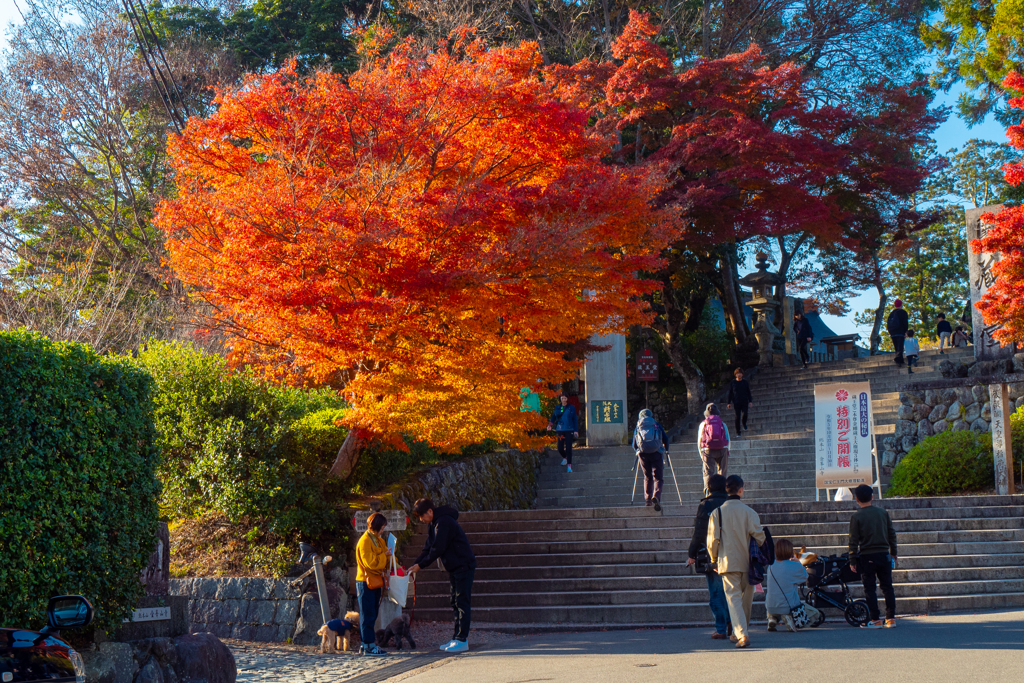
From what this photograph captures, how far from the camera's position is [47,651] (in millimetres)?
3559

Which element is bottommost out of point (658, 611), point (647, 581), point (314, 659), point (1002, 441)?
point (314, 659)

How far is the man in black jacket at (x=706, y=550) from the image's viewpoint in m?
8.38

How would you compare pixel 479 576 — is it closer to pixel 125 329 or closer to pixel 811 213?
pixel 125 329

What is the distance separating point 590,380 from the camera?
21062 mm

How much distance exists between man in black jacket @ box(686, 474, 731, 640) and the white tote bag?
9.83 feet

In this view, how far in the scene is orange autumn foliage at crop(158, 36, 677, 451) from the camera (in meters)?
9.48

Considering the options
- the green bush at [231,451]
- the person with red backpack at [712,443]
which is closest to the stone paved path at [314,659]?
the green bush at [231,451]

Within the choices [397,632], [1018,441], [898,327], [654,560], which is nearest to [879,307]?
[898,327]

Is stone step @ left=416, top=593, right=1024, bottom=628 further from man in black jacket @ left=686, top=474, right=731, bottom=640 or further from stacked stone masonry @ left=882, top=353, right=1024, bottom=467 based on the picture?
stacked stone masonry @ left=882, top=353, right=1024, bottom=467

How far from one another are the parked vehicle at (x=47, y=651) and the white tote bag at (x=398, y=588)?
544cm

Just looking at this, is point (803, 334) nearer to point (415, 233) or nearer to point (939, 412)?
point (939, 412)

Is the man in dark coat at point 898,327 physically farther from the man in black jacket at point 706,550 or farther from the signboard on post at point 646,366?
the man in black jacket at point 706,550

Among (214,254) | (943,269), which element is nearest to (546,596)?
(214,254)

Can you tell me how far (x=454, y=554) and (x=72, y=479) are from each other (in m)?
3.60
